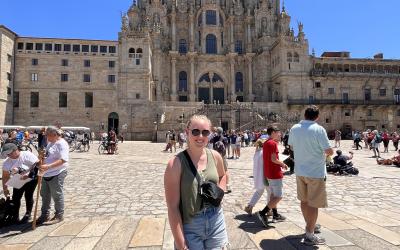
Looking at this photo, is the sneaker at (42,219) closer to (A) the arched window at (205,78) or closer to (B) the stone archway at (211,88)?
(B) the stone archway at (211,88)

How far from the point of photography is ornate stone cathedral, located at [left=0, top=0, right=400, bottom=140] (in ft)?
142

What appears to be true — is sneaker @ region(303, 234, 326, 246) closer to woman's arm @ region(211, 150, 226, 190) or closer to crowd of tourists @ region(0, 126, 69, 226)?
woman's arm @ region(211, 150, 226, 190)

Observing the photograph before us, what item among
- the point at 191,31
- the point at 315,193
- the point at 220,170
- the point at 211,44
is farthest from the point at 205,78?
the point at 220,170

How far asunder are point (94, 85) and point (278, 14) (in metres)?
33.3

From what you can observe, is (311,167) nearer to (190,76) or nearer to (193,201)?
(193,201)

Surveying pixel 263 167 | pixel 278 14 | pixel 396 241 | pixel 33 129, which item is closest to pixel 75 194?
pixel 263 167

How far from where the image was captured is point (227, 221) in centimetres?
633

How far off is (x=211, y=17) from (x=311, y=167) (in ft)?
172

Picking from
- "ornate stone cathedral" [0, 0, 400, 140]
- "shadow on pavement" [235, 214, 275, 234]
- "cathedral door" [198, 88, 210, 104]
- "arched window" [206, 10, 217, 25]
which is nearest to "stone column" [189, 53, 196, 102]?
"ornate stone cathedral" [0, 0, 400, 140]

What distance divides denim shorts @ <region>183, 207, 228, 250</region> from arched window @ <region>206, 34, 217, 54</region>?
52305mm

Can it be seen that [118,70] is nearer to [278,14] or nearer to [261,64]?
[261,64]

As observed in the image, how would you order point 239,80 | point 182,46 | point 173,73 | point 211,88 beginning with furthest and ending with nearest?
1. point 239,80
2. point 182,46
3. point 211,88
4. point 173,73

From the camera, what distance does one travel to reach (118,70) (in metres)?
44.8

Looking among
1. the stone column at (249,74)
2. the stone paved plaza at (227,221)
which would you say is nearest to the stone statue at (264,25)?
the stone column at (249,74)
